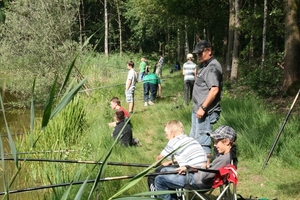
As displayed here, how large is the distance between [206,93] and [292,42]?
6351 mm

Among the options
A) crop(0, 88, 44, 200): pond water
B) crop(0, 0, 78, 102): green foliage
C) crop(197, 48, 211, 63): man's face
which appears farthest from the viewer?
crop(0, 0, 78, 102): green foliage

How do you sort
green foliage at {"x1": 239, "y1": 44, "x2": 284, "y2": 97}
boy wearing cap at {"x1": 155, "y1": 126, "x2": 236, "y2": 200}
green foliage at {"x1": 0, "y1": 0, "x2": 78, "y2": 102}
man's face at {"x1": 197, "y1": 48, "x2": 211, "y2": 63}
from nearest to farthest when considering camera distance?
boy wearing cap at {"x1": 155, "y1": 126, "x2": 236, "y2": 200}, man's face at {"x1": 197, "y1": 48, "x2": 211, "y2": 63}, green foliage at {"x1": 239, "y1": 44, "x2": 284, "y2": 97}, green foliage at {"x1": 0, "y1": 0, "x2": 78, "y2": 102}

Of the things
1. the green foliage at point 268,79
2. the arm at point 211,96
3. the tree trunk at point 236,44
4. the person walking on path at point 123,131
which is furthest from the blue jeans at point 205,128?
the tree trunk at point 236,44

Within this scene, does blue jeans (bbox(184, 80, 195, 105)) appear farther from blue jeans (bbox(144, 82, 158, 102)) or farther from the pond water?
the pond water

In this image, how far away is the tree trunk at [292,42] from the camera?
421 inches

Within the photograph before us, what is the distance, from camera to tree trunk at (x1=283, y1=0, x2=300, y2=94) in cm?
1070

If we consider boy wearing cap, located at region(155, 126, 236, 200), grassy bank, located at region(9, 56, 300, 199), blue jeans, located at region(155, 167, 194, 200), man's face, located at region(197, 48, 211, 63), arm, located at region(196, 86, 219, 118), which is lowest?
grassy bank, located at region(9, 56, 300, 199)

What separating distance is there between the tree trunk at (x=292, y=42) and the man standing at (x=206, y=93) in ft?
20.3

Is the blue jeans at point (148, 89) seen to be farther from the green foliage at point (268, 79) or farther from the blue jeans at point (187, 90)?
the green foliage at point (268, 79)

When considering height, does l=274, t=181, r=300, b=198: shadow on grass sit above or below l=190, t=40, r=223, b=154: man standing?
below

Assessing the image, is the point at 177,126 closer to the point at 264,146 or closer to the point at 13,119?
the point at 264,146

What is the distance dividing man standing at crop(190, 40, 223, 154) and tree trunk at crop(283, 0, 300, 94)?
20.3ft

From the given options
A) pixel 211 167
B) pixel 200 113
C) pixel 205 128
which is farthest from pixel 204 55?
pixel 211 167

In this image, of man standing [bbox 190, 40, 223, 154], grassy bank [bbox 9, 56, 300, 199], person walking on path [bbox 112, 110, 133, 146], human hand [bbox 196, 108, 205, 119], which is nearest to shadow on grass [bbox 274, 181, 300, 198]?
grassy bank [bbox 9, 56, 300, 199]
